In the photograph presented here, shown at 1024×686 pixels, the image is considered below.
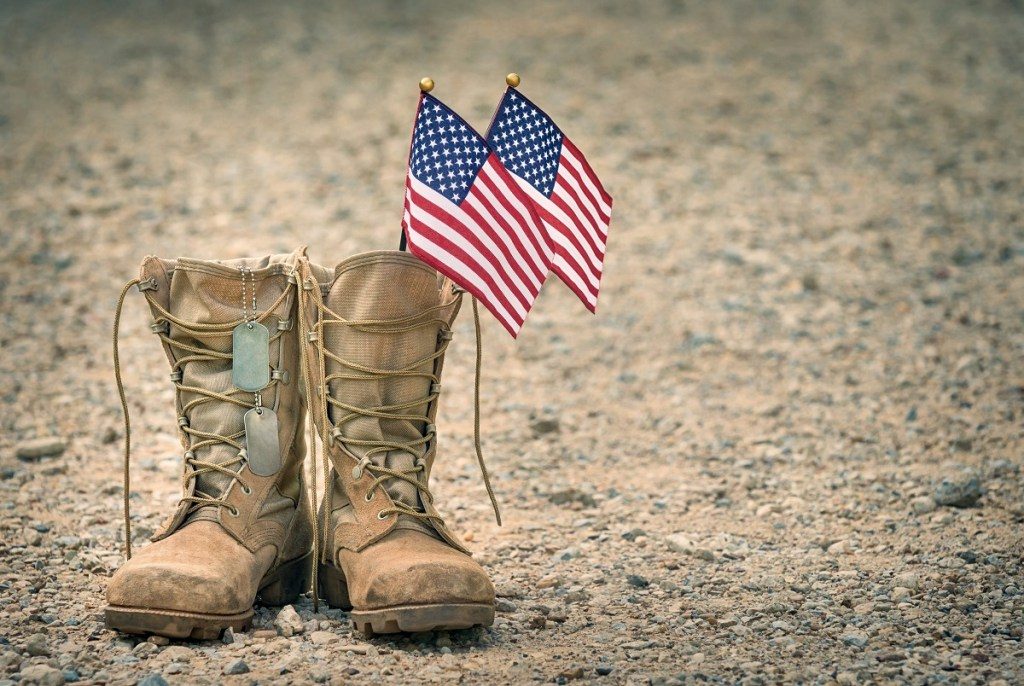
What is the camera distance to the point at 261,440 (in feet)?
11.0

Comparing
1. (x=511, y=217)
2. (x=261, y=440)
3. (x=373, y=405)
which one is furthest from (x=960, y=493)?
(x=261, y=440)

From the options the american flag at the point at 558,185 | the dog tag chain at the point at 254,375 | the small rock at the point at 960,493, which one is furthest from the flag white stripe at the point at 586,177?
the small rock at the point at 960,493

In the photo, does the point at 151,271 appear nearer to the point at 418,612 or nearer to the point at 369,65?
the point at 418,612

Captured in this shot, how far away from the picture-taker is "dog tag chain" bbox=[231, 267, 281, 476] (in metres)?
3.33

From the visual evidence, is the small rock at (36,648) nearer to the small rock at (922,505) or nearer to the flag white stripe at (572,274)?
the flag white stripe at (572,274)

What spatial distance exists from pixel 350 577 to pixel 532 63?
8.36m

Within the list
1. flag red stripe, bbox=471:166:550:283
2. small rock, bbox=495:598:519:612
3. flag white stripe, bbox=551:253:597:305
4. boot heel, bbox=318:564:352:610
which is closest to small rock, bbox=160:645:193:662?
boot heel, bbox=318:564:352:610

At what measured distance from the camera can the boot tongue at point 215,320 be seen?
10.8 feet

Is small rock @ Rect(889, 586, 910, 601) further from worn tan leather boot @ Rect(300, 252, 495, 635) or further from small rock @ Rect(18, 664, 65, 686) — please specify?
small rock @ Rect(18, 664, 65, 686)

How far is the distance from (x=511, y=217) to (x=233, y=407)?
1.03 metres

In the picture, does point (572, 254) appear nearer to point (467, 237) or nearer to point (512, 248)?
point (512, 248)

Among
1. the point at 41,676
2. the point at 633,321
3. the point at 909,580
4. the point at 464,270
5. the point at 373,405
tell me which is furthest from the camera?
the point at 633,321

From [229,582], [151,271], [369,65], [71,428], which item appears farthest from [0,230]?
[229,582]

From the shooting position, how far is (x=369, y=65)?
429 inches
